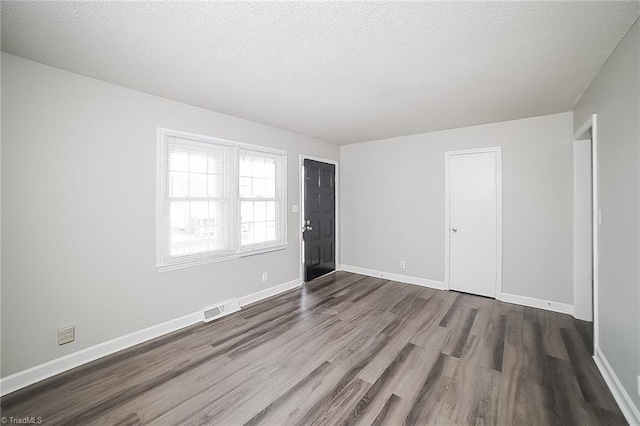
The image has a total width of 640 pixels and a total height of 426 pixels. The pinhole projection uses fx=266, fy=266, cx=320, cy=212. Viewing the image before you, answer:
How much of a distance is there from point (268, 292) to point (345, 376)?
6.73 feet

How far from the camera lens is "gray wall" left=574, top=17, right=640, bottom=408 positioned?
1654mm

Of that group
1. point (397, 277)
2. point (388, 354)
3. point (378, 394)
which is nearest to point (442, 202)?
point (397, 277)

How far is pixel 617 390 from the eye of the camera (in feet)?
6.19

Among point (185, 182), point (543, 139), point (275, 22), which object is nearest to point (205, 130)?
point (185, 182)

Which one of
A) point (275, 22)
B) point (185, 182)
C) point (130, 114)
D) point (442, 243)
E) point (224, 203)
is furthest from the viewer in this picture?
point (442, 243)

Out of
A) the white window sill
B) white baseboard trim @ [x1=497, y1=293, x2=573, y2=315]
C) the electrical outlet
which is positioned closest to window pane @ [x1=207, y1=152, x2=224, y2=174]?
the white window sill

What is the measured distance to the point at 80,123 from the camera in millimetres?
2314

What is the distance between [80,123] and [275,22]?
197cm

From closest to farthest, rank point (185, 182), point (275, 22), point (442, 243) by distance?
point (275, 22) < point (185, 182) < point (442, 243)

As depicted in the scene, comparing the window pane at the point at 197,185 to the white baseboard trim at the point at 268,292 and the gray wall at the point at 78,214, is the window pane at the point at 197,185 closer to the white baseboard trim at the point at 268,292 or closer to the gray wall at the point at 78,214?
the gray wall at the point at 78,214

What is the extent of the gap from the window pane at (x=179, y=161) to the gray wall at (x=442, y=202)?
10.1 feet

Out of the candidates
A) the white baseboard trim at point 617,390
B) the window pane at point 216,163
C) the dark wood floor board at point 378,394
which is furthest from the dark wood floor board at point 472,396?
the window pane at point 216,163

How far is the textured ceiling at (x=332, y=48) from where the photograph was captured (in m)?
1.55

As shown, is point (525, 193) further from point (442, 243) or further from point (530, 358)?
point (530, 358)
